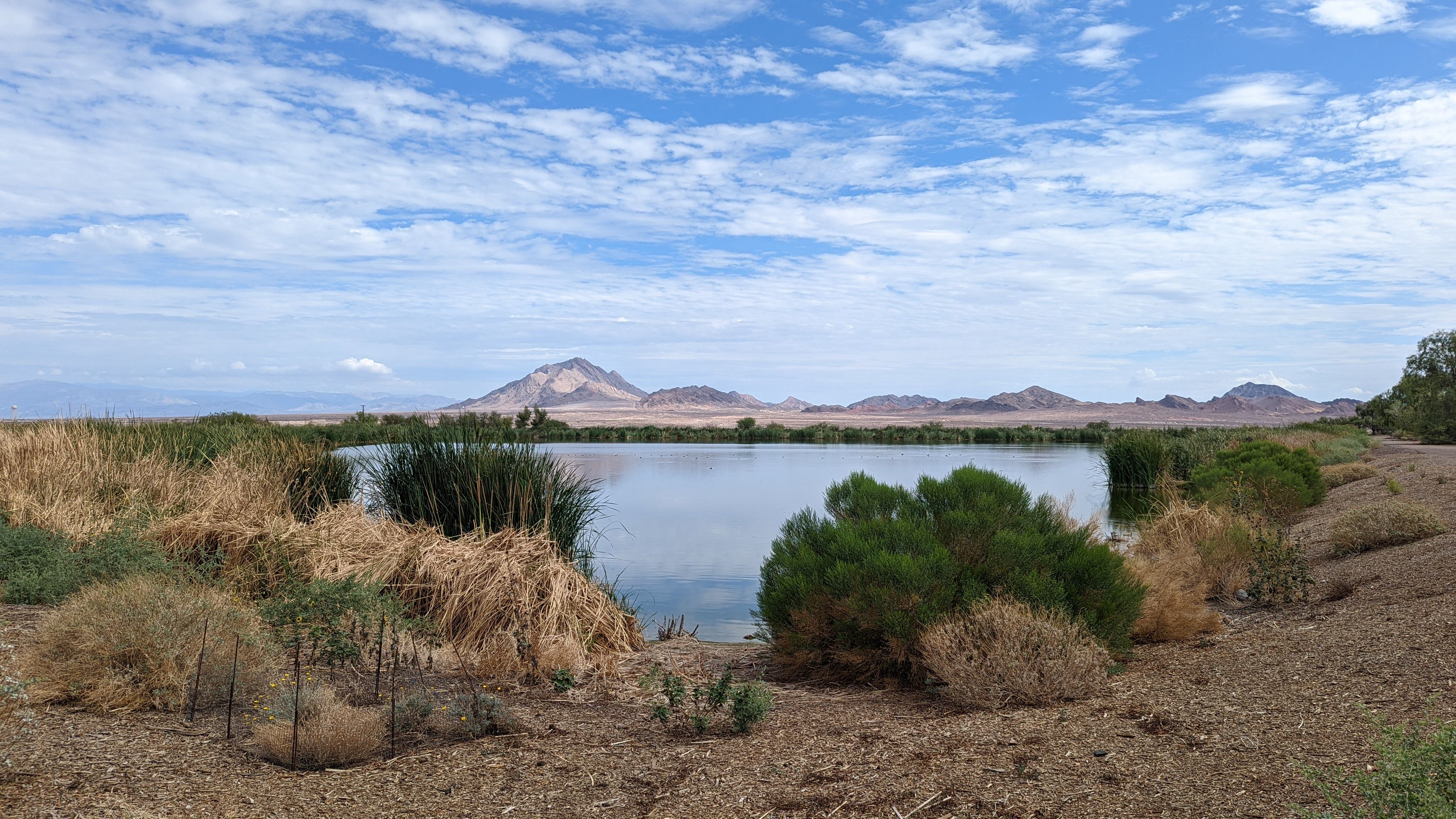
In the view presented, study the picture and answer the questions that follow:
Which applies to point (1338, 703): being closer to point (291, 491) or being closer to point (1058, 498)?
point (291, 491)

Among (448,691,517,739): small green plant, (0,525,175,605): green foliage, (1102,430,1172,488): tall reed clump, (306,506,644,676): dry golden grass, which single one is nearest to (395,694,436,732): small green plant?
(448,691,517,739): small green plant

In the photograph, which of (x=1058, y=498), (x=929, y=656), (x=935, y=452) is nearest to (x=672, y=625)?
(x=929, y=656)

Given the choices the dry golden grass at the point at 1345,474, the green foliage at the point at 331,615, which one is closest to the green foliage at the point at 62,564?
the green foliage at the point at 331,615

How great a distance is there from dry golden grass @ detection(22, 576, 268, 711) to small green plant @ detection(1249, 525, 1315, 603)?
8.77 meters

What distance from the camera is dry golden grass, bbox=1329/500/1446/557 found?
32.2 feet

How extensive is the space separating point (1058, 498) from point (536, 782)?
64.8 ft

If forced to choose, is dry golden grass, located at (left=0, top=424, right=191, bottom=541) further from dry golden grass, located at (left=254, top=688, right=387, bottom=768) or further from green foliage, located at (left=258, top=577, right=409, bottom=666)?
dry golden grass, located at (left=254, top=688, right=387, bottom=768)

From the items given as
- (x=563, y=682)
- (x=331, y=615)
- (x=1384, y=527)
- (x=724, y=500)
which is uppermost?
(x=1384, y=527)

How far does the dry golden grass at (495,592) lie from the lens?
6918 mm

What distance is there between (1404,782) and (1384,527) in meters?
8.75

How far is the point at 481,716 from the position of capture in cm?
509

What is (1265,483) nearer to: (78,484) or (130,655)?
(130,655)

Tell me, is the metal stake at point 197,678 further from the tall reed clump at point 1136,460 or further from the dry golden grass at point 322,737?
the tall reed clump at point 1136,460

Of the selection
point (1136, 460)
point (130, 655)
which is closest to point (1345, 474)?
point (1136, 460)
